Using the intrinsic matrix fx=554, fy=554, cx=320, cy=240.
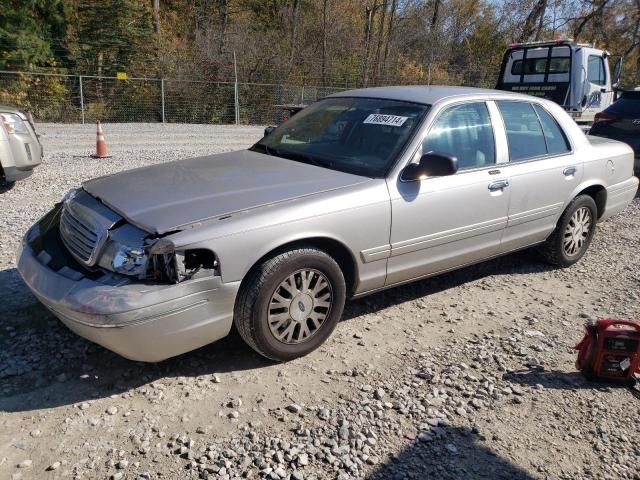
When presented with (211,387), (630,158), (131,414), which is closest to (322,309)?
(211,387)

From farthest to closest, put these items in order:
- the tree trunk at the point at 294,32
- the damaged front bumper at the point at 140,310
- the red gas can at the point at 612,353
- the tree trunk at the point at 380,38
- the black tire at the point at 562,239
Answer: the tree trunk at the point at 380,38, the tree trunk at the point at 294,32, the black tire at the point at 562,239, the red gas can at the point at 612,353, the damaged front bumper at the point at 140,310

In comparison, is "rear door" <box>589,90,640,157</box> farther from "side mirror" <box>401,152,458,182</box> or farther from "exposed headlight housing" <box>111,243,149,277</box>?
"exposed headlight housing" <box>111,243,149,277</box>

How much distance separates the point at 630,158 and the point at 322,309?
4.16 metres

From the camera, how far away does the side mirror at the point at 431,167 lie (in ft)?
12.3

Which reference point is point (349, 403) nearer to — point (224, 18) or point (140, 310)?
point (140, 310)

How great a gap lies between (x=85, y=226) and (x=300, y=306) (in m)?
1.38

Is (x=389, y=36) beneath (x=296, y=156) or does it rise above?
above

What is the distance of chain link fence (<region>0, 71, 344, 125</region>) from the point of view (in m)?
18.5

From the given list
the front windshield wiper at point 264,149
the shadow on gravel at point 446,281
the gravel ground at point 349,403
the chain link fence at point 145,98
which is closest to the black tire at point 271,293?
the gravel ground at point 349,403

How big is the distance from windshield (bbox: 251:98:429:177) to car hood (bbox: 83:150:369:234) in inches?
7.0

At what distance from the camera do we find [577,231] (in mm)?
5406

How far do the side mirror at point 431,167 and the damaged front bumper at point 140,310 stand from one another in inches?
58.3

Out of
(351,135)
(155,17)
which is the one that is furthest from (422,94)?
(155,17)

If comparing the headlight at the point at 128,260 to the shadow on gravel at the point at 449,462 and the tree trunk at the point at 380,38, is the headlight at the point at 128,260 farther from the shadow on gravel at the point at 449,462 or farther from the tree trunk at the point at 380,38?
the tree trunk at the point at 380,38
